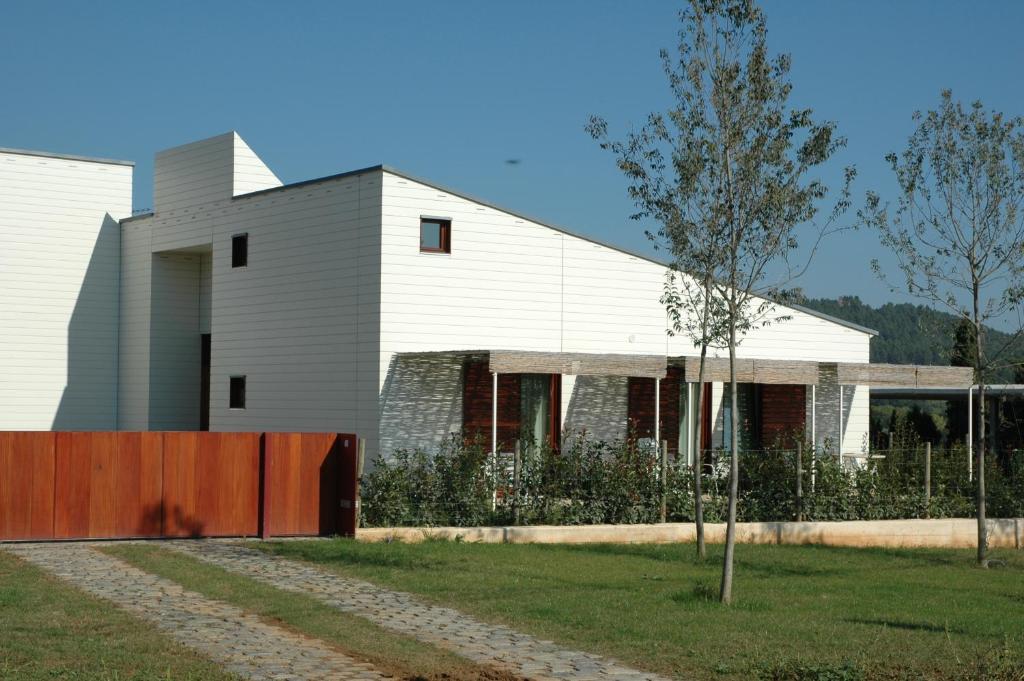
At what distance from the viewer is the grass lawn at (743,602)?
32.9 ft

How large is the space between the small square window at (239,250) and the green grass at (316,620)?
850cm

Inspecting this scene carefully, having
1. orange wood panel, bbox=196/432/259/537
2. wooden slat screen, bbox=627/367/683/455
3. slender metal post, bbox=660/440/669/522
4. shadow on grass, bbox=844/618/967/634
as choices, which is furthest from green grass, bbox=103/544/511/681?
wooden slat screen, bbox=627/367/683/455

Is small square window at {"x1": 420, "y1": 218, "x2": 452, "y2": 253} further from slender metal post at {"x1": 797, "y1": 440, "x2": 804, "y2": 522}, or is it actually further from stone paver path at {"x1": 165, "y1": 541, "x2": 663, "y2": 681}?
stone paver path at {"x1": 165, "y1": 541, "x2": 663, "y2": 681}

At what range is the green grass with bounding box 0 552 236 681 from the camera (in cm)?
902

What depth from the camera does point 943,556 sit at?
18.9 metres

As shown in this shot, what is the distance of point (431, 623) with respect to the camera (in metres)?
11.5

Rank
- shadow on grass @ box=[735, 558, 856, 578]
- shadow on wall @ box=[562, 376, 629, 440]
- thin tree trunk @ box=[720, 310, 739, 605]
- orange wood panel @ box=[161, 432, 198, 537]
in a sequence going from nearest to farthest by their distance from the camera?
thin tree trunk @ box=[720, 310, 739, 605], shadow on grass @ box=[735, 558, 856, 578], orange wood panel @ box=[161, 432, 198, 537], shadow on wall @ box=[562, 376, 629, 440]

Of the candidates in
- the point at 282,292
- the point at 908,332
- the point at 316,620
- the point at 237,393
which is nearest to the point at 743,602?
the point at 316,620

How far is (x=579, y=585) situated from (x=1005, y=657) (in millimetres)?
5451

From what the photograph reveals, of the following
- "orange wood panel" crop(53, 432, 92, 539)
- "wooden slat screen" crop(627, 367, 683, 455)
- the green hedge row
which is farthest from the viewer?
"wooden slat screen" crop(627, 367, 683, 455)

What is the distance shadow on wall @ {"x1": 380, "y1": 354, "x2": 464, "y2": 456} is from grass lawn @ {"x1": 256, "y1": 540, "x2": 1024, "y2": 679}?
3.50 meters

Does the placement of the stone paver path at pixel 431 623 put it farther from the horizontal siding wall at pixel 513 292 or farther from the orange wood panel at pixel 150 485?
the horizontal siding wall at pixel 513 292

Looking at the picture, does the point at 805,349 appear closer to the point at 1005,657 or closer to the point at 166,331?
the point at 166,331

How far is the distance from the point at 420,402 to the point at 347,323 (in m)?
1.78
